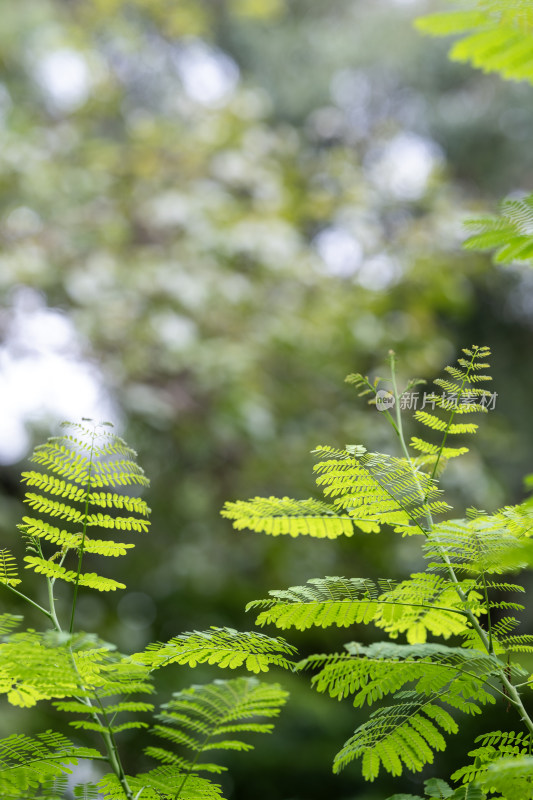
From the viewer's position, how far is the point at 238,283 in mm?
3334

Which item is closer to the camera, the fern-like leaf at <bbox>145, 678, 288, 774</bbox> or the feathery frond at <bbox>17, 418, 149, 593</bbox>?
the fern-like leaf at <bbox>145, 678, 288, 774</bbox>

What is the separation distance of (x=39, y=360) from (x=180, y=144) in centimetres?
155

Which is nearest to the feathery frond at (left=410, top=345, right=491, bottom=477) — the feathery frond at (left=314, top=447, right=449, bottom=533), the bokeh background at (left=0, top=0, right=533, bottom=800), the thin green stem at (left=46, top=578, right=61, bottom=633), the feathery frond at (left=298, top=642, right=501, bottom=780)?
the feathery frond at (left=314, top=447, right=449, bottom=533)

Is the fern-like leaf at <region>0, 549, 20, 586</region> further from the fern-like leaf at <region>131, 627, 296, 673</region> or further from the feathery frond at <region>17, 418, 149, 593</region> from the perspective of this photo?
the fern-like leaf at <region>131, 627, 296, 673</region>

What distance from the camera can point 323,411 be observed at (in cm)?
353

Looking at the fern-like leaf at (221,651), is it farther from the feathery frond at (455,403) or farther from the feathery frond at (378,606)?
the feathery frond at (455,403)

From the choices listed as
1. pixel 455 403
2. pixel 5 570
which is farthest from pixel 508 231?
pixel 5 570

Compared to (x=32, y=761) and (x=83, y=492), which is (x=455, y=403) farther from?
(x=32, y=761)

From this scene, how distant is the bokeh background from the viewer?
10.2ft

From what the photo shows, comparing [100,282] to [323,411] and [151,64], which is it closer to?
[323,411]

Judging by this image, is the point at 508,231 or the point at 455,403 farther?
the point at 455,403

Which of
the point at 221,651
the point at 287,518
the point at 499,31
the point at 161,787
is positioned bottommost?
the point at 161,787

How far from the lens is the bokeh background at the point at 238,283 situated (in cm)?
312

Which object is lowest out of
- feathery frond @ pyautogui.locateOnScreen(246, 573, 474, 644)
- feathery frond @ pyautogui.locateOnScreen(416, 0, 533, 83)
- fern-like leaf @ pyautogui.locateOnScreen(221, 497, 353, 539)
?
feathery frond @ pyautogui.locateOnScreen(246, 573, 474, 644)
